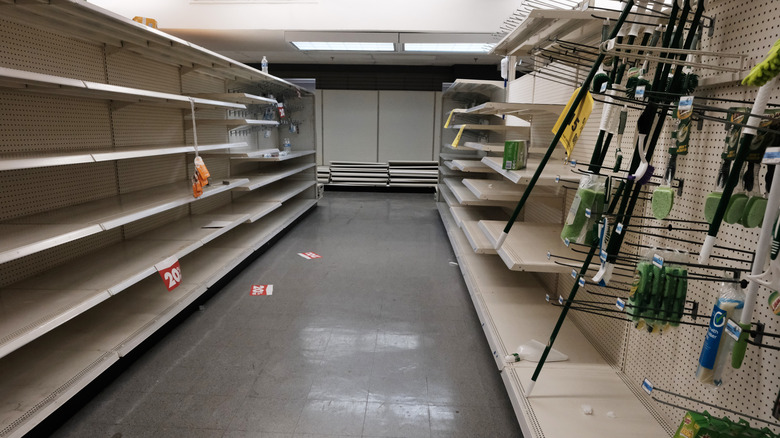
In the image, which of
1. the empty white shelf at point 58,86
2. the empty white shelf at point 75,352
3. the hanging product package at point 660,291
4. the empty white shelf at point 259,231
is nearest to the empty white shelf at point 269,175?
the empty white shelf at point 259,231

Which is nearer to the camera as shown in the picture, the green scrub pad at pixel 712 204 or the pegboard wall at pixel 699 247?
the green scrub pad at pixel 712 204

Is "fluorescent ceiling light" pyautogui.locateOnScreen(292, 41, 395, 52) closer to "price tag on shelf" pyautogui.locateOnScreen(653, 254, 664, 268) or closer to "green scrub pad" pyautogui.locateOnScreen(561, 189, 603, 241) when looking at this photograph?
"green scrub pad" pyautogui.locateOnScreen(561, 189, 603, 241)

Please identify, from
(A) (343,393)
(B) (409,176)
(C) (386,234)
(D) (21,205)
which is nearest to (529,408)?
(A) (343,393)

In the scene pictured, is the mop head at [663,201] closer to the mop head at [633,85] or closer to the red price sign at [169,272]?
the mop head at [633,85]

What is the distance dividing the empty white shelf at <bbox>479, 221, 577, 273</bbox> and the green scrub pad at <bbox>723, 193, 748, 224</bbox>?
3.64 ft

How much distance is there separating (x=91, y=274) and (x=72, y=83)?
1.16 m

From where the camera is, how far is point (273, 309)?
11.5 ft

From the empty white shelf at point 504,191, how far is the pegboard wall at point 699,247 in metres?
0.97

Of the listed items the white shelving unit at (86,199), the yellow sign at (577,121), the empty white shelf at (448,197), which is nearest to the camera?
the yellow sign at (577,121)

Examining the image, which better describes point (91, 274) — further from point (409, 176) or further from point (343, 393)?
point (409, 176)

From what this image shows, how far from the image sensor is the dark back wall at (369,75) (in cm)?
909

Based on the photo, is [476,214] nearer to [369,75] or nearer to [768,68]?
[768,68]

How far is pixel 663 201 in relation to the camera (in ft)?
4.54

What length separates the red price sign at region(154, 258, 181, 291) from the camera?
2873 mm
